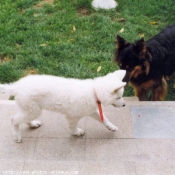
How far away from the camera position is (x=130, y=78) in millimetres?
4430

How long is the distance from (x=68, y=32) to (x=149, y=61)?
2263 mm

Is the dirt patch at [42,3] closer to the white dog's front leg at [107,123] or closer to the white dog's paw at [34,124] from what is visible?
the white dog's paw at [34,124]

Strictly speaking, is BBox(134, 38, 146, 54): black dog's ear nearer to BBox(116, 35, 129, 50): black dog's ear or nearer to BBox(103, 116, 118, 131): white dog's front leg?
BBox(116, 35, 129, 50): black dog's ear

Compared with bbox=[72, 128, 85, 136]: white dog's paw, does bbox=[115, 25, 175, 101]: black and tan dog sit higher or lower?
higher

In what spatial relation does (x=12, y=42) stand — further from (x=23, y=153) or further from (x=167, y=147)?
(x=167, y=147)

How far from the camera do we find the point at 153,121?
420 centimetres

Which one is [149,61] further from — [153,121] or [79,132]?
[79,132]

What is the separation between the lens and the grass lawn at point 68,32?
538cm

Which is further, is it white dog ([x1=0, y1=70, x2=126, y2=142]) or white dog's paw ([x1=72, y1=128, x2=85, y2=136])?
white dog's paw ([x1=72, y1=128, x2=85, y2=136])

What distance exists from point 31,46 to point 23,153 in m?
2.50

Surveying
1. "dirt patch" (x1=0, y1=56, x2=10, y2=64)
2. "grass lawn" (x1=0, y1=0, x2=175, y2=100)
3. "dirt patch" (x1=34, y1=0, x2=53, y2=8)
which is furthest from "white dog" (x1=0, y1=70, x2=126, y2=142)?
"dirt patch" (x1=34, y1=0, x2=53, y2=8)

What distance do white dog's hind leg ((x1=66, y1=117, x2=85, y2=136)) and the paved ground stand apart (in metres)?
0.07

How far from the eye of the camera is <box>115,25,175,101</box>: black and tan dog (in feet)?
13.8

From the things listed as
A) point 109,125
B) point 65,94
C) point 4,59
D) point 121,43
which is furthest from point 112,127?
point 4,59
